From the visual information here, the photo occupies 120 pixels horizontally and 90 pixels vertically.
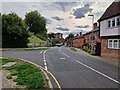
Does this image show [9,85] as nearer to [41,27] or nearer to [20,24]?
[20,24]

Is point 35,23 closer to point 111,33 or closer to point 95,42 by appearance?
point 95,42

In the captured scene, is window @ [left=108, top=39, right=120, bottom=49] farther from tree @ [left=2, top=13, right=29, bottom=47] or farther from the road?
tree @ [left=2, top=13, right=29, bottom=47]

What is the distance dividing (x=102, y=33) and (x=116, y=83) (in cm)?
1812

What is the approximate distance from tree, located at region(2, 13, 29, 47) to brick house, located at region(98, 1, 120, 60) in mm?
28577

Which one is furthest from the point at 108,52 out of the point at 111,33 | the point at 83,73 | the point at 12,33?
the point at 12,33

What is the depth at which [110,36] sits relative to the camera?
26625 mm

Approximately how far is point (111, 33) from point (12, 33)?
3192 cm

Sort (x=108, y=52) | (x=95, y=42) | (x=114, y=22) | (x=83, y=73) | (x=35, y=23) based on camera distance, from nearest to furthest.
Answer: (x=83, y=73), (x=114, y=22), (x=108, y=52), (x=95, y=42), (x=35, y=23)

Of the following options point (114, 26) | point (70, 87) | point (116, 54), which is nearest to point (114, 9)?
point (114, 26)

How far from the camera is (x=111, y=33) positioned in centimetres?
2598

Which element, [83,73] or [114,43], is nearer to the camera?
[83,73]

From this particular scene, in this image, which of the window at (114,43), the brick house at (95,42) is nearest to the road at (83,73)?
the window at (114,43)

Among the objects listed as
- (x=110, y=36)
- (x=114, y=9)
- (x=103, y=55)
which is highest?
(x=114, y=9)

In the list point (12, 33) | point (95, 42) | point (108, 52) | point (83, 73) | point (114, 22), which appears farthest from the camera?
point (12, 33)
